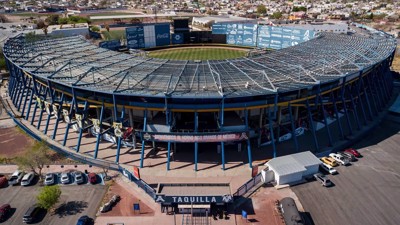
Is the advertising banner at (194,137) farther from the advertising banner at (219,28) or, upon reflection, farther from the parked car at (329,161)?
the advertising banner at (219,28)

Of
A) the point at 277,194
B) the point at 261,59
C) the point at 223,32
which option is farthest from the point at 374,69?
the point at 223,32

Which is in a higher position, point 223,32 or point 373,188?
point 223,32

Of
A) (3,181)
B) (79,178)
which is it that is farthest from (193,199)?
(3,181)

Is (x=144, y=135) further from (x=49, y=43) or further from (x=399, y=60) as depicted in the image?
(x=399, y=60)

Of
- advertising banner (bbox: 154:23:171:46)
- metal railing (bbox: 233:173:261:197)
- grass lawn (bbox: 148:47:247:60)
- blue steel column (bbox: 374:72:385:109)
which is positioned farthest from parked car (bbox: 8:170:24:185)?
advertising banner (bbox: 154:23:171:46)

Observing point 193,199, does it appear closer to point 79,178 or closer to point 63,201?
point 63,201

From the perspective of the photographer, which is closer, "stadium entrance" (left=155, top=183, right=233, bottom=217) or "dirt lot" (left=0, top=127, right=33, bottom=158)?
"stadium entrance" (left=155, top=183, right=233, bottom=217)

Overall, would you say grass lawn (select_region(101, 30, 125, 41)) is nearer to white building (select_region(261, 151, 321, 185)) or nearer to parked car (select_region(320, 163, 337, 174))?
white building (select_region(261, 151, 321, 185))
